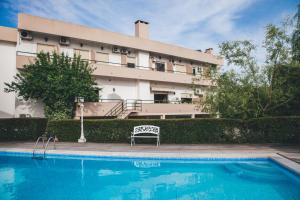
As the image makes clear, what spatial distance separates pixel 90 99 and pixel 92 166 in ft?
34.9

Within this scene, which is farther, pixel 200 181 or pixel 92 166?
pixel 92 166

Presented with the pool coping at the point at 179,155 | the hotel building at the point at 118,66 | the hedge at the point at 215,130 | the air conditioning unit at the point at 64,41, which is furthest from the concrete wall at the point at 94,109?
the pool coping at the point at 179,155

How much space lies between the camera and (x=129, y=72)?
26031 mm

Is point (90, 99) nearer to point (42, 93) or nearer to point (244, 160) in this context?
point (42, 93)

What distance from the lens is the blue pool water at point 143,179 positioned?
7.29 metres

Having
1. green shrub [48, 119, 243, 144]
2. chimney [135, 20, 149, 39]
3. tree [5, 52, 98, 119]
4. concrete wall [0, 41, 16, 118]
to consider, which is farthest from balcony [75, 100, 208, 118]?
chimney [135, 20, 149, 39]

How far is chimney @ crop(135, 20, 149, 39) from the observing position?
29133 mm

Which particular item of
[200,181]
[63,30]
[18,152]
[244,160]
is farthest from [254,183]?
[63,30]

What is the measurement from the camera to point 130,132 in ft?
49.9

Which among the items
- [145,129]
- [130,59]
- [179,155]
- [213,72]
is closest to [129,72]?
[130,59]

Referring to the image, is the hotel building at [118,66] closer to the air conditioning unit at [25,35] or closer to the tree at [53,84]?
the air conditioning unit at [25,35]

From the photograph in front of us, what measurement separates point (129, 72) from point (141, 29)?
631 centimetres

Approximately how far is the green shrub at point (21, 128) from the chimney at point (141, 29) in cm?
1596

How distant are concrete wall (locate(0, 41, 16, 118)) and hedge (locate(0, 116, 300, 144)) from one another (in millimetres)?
5823
